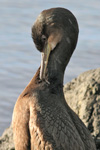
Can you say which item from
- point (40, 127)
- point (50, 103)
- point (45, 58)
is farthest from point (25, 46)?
point (40, 127)

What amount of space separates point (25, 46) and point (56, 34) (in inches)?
177

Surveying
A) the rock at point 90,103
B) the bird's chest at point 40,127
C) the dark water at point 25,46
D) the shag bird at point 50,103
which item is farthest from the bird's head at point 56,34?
the dark water at point 25,46

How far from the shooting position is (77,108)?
26.4 feet

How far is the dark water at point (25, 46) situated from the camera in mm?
10094

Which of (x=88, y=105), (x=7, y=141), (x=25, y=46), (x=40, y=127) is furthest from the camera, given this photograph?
(x=25, y=46)

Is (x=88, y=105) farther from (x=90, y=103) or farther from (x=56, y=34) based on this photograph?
(x=56, y=34)

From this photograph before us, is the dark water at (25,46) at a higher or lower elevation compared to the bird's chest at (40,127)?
higher

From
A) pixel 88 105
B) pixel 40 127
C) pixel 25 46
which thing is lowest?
pixel 40 127

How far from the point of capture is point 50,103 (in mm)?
6430

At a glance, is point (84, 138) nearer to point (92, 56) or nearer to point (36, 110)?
point (36, 110)

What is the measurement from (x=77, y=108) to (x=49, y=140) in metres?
1.90

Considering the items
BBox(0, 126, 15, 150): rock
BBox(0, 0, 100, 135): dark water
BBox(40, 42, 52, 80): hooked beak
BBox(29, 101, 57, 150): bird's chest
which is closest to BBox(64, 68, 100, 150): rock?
BBox(0, 126, 15, 150): rock

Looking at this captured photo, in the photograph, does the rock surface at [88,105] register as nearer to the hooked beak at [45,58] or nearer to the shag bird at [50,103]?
the shag bird at [50,103]

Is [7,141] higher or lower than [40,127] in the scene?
higher
